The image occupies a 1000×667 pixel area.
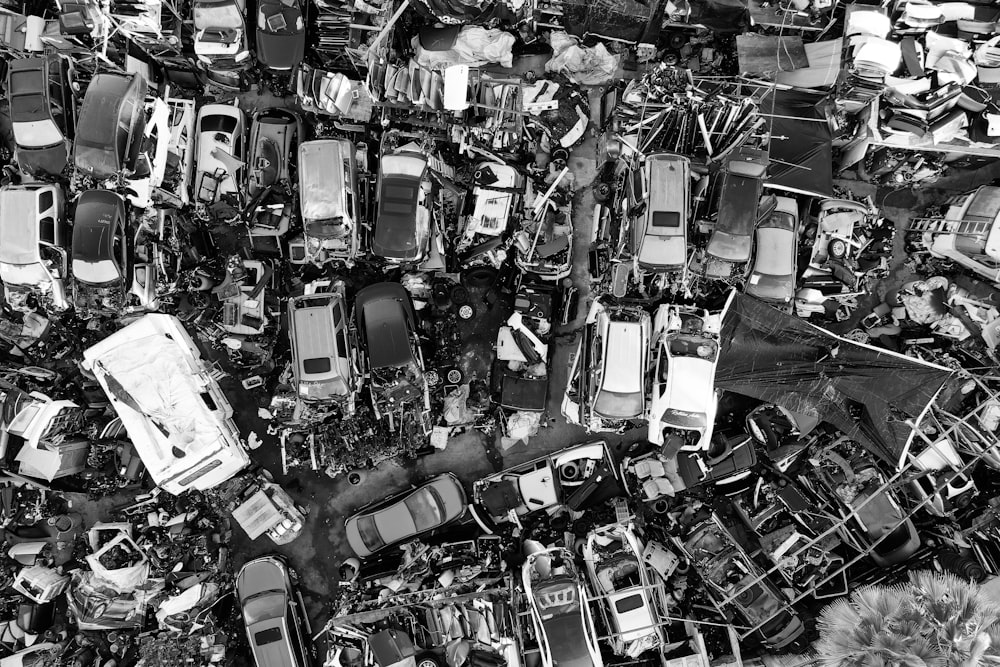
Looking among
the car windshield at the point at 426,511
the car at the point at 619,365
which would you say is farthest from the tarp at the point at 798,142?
the car windshield at the point at 426,511

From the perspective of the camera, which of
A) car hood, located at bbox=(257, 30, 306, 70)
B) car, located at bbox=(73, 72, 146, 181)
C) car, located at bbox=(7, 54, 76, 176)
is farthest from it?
car hood, located at bbox=(257, 30, 306, 70)

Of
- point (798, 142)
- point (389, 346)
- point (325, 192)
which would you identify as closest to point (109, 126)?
point (325, 192)

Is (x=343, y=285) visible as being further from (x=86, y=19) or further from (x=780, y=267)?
(x=780, y=267)

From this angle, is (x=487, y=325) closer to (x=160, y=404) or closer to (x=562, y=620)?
(x=562, y=620)

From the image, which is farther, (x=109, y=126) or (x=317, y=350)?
(x=317, y=350)

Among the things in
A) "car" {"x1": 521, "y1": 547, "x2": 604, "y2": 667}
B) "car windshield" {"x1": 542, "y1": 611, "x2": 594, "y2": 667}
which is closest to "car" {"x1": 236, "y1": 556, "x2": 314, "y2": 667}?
"car" {"x1": 521, "y1": 547, "x2": 604, "y2": 667}

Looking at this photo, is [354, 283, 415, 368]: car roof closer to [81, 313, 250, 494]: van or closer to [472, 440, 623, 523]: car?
[472, 440, 623, 523]: car
